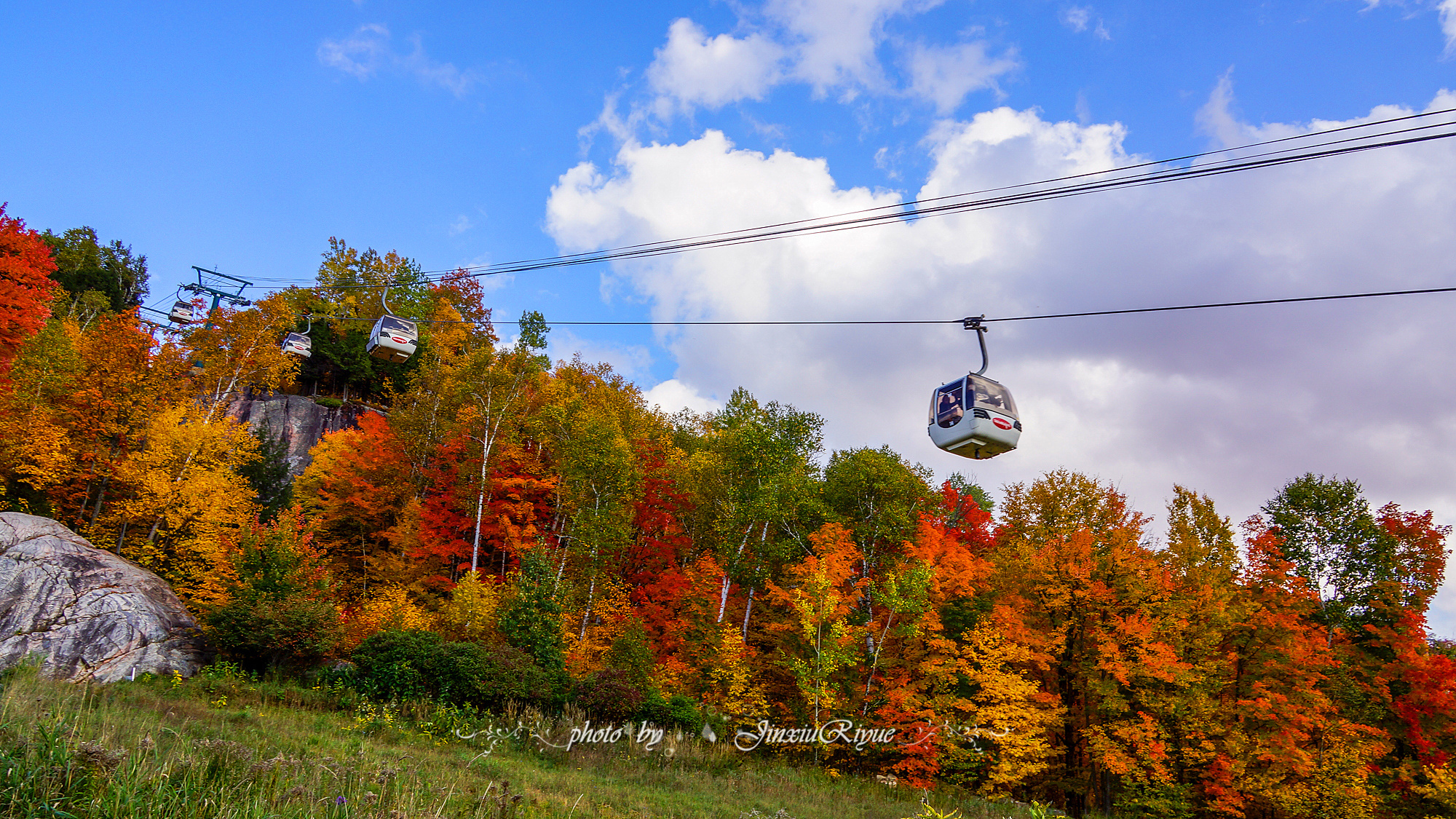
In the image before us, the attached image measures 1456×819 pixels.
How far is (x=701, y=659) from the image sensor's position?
25.1m

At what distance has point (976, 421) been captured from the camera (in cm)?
1277

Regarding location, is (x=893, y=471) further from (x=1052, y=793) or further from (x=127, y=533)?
(x=127, y=533)

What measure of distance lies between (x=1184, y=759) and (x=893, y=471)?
1446 cm

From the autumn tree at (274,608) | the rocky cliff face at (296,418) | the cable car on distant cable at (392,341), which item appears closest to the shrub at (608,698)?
the autumn tree at (274,608)

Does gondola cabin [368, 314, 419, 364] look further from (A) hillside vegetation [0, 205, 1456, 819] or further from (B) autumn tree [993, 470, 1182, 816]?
(B) autumn tree [993, 470, 1182, 816]

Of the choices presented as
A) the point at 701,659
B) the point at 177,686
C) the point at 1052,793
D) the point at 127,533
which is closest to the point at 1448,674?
the point at 1052,793

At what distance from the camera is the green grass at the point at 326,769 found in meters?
6.06

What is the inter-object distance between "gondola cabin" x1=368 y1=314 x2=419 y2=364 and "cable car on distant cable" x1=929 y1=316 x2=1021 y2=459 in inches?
557

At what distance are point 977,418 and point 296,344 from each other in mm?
43983

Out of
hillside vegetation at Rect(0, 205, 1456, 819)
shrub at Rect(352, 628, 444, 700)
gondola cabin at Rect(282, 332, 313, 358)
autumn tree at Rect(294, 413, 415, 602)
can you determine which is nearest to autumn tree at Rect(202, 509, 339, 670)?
hillside vegetation at Rect(0, 205, 1456, 819)

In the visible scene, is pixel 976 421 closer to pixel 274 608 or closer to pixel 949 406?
pixel 949 406

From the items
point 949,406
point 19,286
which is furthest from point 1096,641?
point 19,286

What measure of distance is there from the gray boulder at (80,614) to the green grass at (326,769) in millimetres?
1334

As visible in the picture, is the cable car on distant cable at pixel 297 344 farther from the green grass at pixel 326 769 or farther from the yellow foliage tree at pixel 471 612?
the green grass at pixel 326 769
